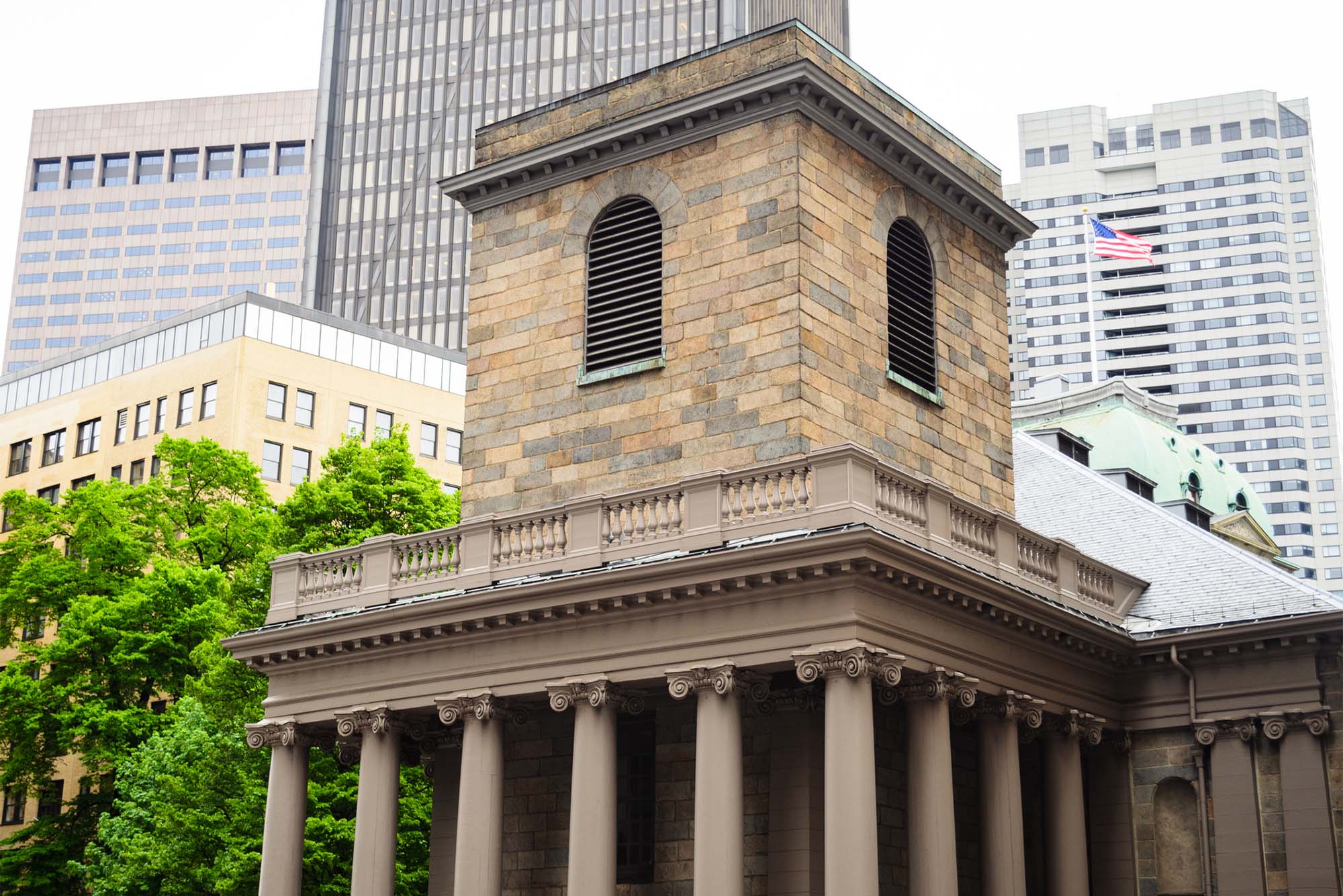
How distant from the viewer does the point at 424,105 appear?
413ft

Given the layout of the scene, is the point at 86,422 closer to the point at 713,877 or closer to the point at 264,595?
the point at 264,595

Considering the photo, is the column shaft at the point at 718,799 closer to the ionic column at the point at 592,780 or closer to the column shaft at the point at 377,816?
the ionic column at the point at 592,780

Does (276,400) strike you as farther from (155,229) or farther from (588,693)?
(155,229)

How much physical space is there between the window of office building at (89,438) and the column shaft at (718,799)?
6612 cm

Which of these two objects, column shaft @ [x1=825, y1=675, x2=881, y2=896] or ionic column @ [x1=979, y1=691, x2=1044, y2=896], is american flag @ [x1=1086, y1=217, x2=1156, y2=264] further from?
column shaft @ [x1=825, y1=675, x2=881, y2=896]

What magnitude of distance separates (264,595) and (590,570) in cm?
1669

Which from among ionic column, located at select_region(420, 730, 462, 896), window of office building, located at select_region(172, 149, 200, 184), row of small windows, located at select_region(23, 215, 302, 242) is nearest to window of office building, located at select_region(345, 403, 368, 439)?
ionic column, located at select_region(420, 730, 462, 896)

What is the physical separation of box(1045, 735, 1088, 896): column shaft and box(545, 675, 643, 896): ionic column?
7942mm

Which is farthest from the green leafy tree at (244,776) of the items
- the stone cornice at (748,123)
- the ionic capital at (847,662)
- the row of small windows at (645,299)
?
the ionic capital at (847,662)

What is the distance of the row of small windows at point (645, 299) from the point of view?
3028cm

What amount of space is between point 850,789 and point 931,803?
80.1 inches

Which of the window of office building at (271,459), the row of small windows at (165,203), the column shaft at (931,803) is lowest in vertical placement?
the column shaft at (931,803)

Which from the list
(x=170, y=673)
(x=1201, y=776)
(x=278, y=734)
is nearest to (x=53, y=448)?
(x=170, y=673)

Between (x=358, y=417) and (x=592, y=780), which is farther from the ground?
(x=358, y=417)
